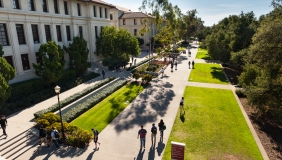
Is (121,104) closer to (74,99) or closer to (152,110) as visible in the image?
(152,110)

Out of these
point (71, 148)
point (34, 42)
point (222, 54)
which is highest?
point (34, 42)

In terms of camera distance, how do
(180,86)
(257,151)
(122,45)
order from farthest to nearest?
(122,45) → (180,86) → (257,151)

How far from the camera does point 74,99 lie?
18594 millimetres

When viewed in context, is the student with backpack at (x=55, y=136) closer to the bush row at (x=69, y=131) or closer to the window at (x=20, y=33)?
the bush row at (x=69, y=131)

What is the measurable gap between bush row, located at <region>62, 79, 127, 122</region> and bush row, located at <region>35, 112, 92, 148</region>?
4.15 feet

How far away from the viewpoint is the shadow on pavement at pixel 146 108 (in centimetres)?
1545

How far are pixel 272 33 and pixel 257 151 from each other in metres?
7.74

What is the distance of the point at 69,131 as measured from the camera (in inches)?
526

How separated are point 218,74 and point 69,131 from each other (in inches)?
998

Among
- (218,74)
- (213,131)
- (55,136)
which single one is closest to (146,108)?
(213,131)

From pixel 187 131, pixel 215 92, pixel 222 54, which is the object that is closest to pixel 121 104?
pixel 187 131

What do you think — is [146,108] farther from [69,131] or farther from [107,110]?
[69,131]

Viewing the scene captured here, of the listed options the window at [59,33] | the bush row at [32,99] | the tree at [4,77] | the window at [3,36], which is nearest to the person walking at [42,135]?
Answer: the tree at [4,77]

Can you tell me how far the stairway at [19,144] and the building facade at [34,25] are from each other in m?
9.54
